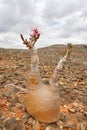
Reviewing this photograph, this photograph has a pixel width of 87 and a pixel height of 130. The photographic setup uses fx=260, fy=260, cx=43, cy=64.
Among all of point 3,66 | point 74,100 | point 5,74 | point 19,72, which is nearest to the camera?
point 74,100

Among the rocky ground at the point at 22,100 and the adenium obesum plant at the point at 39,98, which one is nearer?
the adenium obesum plant at the point at 39,98

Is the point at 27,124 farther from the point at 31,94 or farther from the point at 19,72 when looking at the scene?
the point at 19,72

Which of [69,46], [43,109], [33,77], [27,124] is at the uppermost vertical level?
[69,46]

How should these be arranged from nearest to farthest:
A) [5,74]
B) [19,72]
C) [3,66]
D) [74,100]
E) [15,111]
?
1. [15,111]
2. [74,100]
3. [5,74]
4. [19,72]
5. [3,66]

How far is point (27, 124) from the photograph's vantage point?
5629 millimetres

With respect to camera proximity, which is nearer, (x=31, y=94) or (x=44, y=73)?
(x=31, y=94)

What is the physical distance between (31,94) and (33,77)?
14.5 inches

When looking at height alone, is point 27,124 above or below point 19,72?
below

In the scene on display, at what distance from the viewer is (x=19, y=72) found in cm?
876

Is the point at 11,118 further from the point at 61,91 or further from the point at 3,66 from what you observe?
the point at 3,66

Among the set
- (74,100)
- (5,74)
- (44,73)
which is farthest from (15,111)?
(44,73)

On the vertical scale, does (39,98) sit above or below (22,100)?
above

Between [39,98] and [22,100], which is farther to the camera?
[22,100]

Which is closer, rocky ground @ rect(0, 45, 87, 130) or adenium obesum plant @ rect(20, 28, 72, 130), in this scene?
adenium obesum plant @ rect(20, 28, 72, 130)
